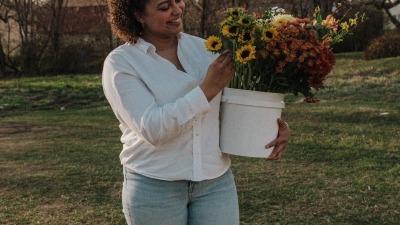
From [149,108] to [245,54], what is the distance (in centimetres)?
36

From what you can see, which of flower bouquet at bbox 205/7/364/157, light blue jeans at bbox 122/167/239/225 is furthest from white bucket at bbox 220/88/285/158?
light blue jeans at bbox 122/167/239/225

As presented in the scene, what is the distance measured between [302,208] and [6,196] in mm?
2668

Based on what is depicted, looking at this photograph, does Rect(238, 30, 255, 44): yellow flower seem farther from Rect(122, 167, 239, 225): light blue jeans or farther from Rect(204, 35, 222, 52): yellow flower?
Rect(122, 167, 239, 225): light blue jeans

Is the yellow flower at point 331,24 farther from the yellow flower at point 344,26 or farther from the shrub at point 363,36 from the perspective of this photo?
the shrub at point 363,36

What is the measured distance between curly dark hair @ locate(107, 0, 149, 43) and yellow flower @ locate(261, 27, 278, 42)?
42 centimetres

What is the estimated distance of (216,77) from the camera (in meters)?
1.96

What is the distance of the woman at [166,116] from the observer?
1970 mm

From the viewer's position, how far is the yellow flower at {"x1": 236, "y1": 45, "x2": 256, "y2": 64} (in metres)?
2.01

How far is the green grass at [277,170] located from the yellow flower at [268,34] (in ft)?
8.47

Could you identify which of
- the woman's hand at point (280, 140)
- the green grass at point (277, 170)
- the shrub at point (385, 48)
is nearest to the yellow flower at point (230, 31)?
the woman's hand at point (280, 140)

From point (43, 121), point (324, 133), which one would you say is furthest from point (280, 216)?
point (43, 121)

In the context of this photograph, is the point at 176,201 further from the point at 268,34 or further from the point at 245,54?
the point at 268,34

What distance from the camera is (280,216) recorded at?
456 cm

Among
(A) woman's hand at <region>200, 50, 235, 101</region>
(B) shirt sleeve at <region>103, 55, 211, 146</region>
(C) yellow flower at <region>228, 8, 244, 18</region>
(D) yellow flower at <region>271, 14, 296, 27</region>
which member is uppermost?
(C) yellow flower at <region>228, 8, 244, 18</region>
